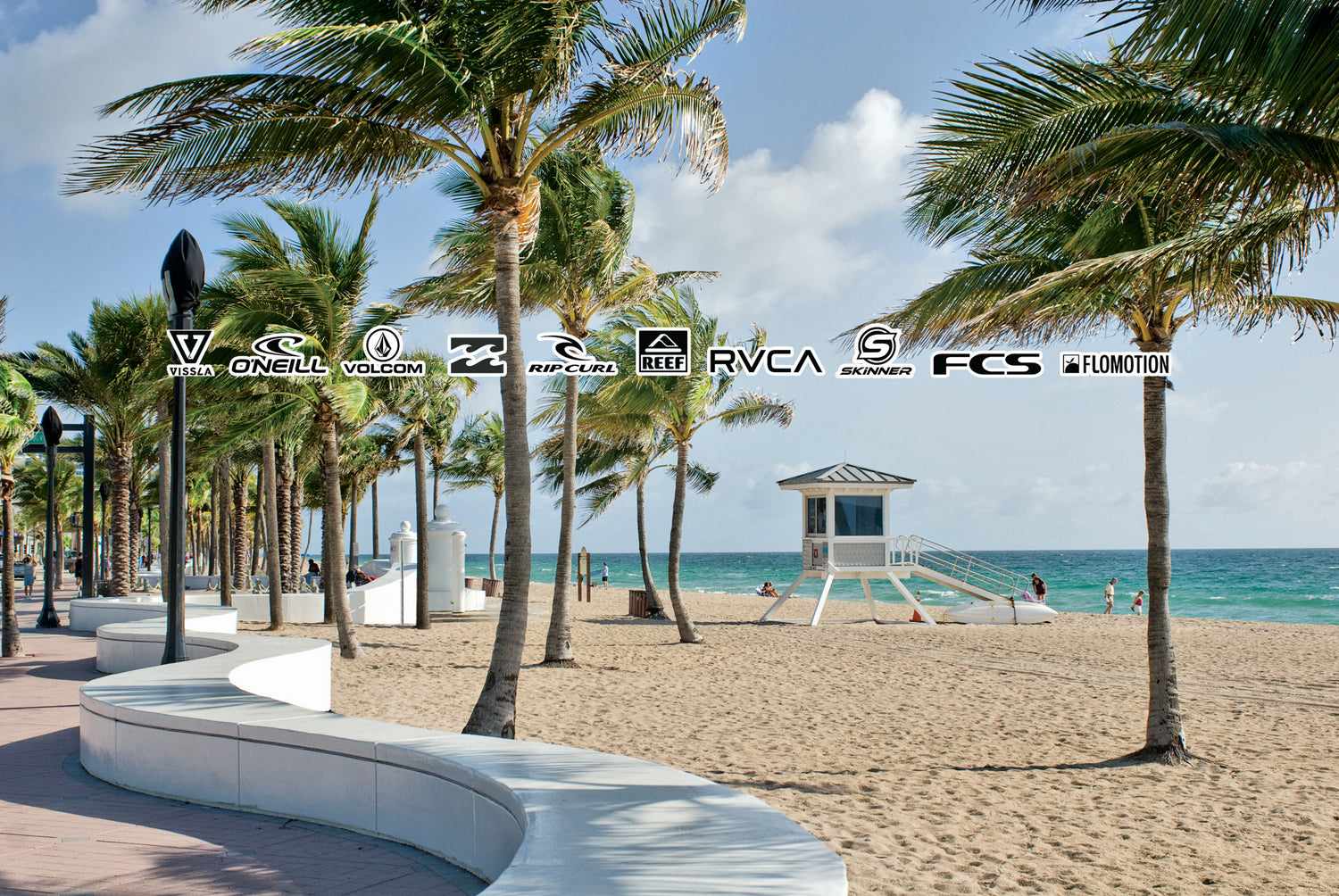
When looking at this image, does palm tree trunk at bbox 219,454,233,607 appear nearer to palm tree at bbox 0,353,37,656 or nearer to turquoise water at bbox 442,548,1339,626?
palm tree at bbox 0,353,37,656

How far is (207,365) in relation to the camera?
14695 millimetres

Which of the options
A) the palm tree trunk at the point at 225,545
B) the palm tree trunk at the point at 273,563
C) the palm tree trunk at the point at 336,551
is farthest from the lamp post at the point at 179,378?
the palm tree trunk at the point at 225,545

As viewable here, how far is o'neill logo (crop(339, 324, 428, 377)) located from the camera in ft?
46.9

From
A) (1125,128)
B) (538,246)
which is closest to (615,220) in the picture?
(538,246)

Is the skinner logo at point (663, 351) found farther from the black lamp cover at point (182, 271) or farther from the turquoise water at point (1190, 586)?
the turquoise water at point (1190, 586)

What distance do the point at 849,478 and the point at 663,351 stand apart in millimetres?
8491

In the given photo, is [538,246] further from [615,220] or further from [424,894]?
[424,894]

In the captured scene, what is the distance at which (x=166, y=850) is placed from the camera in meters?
4.31

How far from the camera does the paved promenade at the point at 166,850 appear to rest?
3.85m

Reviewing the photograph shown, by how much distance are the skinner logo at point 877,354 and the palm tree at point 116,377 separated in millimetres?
14229

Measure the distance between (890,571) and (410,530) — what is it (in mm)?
15773

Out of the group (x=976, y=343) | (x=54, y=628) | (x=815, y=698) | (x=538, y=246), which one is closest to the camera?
(x=976, y=343)

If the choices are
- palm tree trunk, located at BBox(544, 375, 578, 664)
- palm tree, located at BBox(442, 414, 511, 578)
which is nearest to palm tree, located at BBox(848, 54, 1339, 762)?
palm tree trunk, located at BBox(544, 375, 578, 664)

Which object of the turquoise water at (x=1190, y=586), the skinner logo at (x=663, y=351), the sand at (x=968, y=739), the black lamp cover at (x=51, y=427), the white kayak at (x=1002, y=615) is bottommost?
the turquoise water at (x=1190, y=586)
